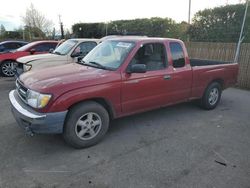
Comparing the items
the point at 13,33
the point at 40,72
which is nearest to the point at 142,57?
the point at 40,72

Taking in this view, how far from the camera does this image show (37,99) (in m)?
3.37

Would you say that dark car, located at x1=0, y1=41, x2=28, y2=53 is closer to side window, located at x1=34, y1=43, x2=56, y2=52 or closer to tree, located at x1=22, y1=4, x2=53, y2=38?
side window, located at x1=34, y1=43, x2=56, y2=52

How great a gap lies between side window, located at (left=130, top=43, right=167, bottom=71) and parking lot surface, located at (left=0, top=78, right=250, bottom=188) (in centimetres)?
127

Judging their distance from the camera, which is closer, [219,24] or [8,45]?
[219,24]

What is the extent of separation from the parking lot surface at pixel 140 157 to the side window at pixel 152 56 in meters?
1.27

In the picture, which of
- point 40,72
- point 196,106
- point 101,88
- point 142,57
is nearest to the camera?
point 101,88

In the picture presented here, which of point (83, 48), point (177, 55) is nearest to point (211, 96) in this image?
point (177, 55)

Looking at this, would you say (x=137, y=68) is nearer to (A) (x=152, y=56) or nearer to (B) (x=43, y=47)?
(A) (x=152, y=56)

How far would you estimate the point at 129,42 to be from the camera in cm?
445

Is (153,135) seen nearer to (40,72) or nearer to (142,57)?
(142,57)

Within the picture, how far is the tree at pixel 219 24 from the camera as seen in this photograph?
10203mm

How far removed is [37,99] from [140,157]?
180 centimetres

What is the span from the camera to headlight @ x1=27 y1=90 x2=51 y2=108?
10.9 ft

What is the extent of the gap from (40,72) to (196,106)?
4127 millimetres
